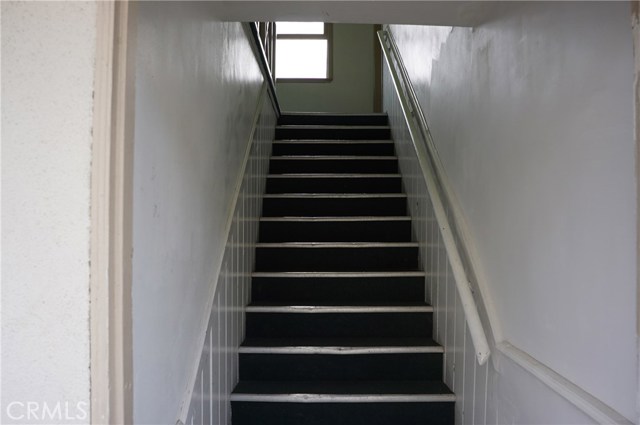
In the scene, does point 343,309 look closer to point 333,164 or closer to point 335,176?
point 335,176

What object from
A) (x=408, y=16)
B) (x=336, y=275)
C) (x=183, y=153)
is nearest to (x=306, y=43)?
(x=336, y=275)

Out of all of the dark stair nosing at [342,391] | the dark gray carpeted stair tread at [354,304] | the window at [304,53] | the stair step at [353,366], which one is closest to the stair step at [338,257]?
the dark gray carpeted stair tread at [354,304]

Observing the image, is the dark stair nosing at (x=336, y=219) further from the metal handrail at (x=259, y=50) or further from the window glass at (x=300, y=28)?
the window glass at (x=300, y=28)

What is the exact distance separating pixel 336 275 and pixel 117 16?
182 centimetres

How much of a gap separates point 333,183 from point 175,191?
2152mm

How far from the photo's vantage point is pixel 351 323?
217 centimetres

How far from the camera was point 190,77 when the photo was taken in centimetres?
123

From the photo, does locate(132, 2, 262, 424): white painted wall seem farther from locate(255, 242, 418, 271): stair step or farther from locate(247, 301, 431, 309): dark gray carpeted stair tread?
locate(255, 242, 418, 271): stair step

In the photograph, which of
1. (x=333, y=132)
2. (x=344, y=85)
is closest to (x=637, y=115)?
(x=333, y=132)

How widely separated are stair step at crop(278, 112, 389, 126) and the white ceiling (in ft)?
8.09

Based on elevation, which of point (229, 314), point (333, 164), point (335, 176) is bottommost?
point (229, 314)

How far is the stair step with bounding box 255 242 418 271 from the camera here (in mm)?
2568

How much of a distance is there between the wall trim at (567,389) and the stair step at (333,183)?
75.9 inches

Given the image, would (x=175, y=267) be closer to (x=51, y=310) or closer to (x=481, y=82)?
(x=51, y=310)
